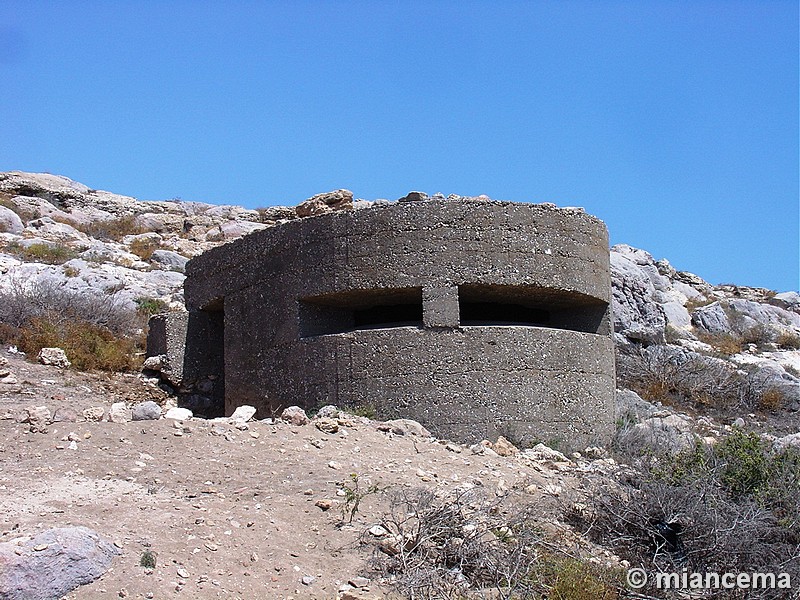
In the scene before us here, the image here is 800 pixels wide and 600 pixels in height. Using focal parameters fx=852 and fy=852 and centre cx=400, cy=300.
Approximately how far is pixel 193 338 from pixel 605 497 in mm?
6255

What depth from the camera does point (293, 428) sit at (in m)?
7.16

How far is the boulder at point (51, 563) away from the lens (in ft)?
14.0

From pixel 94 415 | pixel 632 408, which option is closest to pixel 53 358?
pixel 94 415

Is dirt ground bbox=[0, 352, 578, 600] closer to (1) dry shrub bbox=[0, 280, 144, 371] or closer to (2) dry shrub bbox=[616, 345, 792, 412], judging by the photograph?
(1) dry shrub bbox=[0, 280, 144, 371]

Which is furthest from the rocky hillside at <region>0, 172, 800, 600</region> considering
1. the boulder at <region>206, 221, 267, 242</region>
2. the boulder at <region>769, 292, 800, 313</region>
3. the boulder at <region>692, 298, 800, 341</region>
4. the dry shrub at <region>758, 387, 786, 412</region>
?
the boulder at <region>769, 292, 800, 313</region>

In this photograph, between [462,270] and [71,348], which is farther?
[71,348]

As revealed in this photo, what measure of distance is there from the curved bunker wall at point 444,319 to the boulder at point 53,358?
3266mm

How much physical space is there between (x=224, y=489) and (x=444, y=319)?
3.07 m

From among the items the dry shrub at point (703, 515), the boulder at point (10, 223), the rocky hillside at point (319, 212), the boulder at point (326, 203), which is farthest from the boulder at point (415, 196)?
the boulder at point (10, 223)

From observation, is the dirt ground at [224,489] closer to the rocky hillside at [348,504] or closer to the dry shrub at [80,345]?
the rocky hillside at [348,504]

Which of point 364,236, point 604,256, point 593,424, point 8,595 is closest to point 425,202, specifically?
point 364,236

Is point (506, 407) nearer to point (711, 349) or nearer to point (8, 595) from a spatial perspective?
point (8, 595)

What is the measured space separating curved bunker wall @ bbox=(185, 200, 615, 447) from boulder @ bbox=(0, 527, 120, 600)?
13.0 feet

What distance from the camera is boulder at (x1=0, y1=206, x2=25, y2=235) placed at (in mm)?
18812
